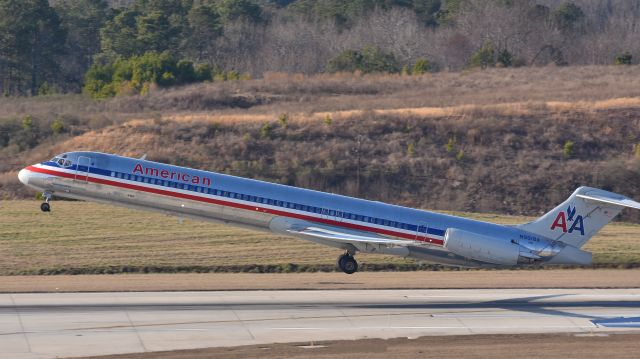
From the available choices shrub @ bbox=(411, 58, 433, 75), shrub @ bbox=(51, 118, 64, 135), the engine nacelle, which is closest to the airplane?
the engine nacelle

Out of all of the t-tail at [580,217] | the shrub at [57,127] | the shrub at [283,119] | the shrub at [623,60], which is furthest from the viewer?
the shrub at [623,60]

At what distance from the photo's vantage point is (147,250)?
54.0 meters

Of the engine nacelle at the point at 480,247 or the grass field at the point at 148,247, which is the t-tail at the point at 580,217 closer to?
the engine nacelle at the point at 480,247

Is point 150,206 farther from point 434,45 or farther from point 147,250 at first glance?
point 434,45

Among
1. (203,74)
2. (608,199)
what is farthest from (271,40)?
(608,199)

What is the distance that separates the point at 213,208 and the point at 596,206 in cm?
1538

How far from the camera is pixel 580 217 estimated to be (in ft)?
142

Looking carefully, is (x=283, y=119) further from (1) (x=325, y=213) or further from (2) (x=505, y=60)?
(1) (x=325, y=213)

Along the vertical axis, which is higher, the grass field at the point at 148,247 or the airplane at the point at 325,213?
the airplane at the point at 325,213

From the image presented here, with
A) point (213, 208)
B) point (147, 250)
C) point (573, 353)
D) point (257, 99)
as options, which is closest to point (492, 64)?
point (257, 99)

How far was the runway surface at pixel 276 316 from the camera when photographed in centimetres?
3384

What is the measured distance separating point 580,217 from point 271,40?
8763 centimetres

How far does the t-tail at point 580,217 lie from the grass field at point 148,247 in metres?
9.45

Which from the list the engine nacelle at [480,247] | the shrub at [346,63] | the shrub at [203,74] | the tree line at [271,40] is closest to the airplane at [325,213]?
the engine nacelle at [480,247]
